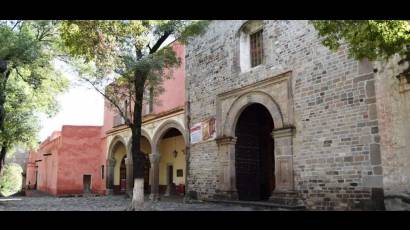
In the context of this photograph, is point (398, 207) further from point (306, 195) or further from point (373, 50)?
point (373, 50)

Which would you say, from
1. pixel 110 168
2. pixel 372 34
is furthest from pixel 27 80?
pixel 372 34

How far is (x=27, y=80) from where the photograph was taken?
1633 cm

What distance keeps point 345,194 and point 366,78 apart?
256cm

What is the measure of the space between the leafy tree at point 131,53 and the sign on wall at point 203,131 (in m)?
2.44

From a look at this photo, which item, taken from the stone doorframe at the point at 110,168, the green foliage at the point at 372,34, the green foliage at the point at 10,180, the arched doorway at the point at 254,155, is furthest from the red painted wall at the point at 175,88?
the green foliage at the point at 10,180

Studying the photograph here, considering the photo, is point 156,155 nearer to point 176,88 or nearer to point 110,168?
point 176,88

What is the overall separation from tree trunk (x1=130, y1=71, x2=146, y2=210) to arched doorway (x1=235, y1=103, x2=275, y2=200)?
307 centimetres

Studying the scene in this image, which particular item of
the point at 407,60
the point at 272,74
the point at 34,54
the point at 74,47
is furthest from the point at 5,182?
the point at 407,60

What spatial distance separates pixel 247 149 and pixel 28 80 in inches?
358

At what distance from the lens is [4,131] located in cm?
1681

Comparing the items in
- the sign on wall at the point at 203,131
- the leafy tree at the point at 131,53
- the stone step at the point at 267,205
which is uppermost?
the leafy tree at the point at 131,53

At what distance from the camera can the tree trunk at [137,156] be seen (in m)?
10.9

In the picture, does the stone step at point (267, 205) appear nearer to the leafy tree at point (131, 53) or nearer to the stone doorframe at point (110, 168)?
the leafy tree at point (131, 53)

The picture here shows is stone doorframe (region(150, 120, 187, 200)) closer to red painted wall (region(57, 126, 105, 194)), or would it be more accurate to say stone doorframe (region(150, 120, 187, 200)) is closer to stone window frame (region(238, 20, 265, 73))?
stone window frame (region(238, 20, 265, 73))
